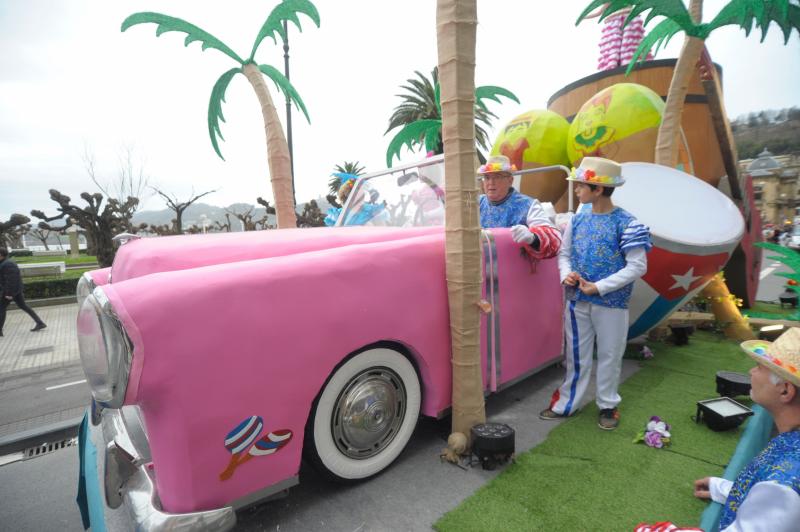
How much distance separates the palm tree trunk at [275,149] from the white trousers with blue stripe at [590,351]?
3.06 metres

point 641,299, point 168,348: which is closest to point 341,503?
point 168,348

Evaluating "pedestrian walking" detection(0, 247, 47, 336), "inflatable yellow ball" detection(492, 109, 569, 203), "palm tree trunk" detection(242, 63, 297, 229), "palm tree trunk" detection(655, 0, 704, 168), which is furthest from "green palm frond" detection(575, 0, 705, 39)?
"pedestrian walking" detection(0, 247, 47, 336)

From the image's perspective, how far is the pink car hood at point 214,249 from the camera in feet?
5.49

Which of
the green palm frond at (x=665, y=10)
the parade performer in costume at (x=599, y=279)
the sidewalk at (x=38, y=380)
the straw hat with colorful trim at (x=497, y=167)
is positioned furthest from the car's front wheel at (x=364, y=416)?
the green palm frond at (x=665, y=10)

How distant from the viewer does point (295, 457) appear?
158cm

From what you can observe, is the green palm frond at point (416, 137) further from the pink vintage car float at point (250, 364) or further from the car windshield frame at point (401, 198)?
the pink vintage car float at point (250, 364)

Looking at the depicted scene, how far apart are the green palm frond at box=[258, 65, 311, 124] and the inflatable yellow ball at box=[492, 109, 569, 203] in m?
3.99

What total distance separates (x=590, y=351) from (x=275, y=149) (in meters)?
3.55

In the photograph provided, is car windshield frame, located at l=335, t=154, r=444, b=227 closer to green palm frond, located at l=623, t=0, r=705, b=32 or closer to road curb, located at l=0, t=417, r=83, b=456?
road curb, located at l=0, t=417, r=83, b=456

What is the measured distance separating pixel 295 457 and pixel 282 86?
14.6ft

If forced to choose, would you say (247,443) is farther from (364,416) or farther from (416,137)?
(416,137)

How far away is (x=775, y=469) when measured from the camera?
0.99 metres

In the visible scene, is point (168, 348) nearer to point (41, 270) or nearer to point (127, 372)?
point (127, 372)

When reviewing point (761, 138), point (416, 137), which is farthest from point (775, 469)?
point (761, 138)
